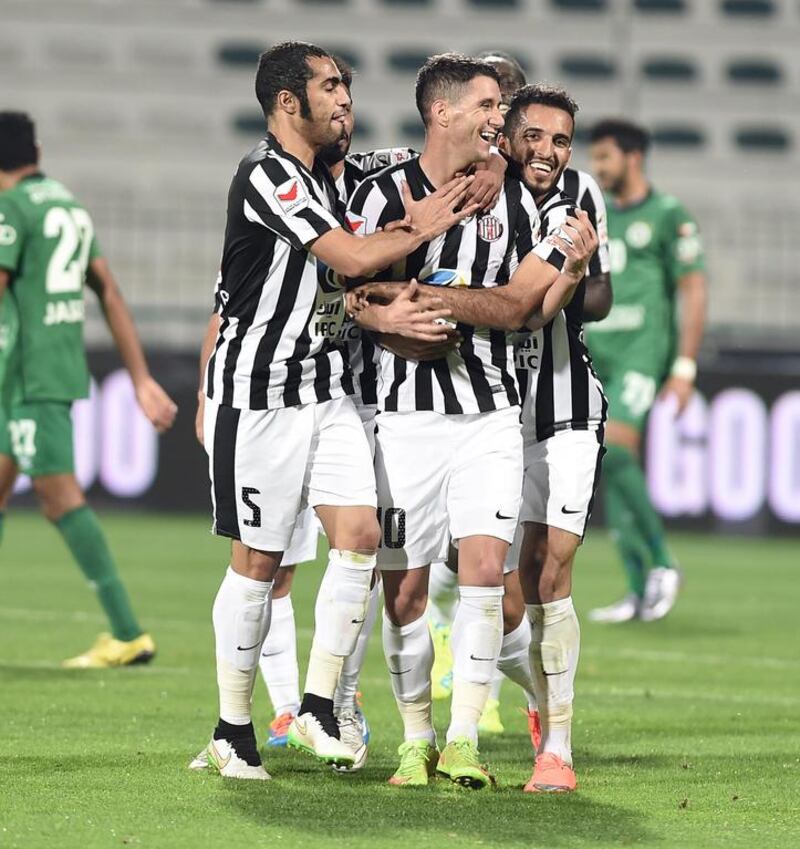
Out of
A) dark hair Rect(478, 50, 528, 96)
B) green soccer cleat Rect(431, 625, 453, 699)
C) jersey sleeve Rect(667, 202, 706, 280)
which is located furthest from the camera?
jersey sleeve Rect(667, 202, 706, 280)

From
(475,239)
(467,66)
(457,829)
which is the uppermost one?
(467,66)

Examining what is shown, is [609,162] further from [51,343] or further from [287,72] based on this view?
[287,72]

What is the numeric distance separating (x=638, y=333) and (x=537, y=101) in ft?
16.5

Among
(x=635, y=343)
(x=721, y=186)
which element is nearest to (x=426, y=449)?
(x=635, y=343)

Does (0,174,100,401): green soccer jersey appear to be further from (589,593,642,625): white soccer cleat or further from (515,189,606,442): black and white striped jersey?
(589,593,642,625): white soccer cleat

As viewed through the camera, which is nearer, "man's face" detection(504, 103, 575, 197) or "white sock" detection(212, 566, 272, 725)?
"white sock" detection(212, 566, 272, 725)

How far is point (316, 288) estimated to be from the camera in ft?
16.5

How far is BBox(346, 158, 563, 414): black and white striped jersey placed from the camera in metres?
5.01

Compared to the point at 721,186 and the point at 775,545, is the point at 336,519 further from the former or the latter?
the point at 721,186

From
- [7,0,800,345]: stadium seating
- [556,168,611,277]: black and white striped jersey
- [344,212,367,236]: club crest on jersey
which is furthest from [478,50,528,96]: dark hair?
[7,0,800,345]: stadium seating

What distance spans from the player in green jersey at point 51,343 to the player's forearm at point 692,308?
143 inches

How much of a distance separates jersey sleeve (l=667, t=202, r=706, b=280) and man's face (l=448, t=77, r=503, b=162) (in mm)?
5096

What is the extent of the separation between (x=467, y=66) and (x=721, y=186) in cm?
2815

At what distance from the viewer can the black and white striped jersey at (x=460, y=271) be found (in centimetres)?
501
